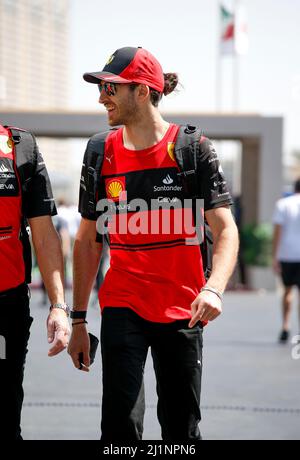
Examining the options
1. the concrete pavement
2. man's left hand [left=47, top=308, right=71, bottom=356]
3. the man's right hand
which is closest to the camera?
man's left hand [left=47, top=308, right=71, bottom=356]

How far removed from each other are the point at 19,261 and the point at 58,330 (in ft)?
1.10

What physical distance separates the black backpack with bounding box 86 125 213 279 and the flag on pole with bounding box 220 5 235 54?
2688 centimetres

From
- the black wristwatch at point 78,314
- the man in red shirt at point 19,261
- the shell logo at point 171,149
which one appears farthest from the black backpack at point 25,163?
the shell logo at point 171,149

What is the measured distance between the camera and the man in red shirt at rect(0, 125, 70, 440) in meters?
3.97

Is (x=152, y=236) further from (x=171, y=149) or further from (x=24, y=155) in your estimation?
(x=24, y=155)

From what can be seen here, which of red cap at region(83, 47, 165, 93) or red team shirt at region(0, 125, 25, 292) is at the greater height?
red cap at region(83, 47, 165, 93)

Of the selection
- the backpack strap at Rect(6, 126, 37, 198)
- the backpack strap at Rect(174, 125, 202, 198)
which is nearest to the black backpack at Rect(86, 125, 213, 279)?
the backpack strap at Rect(174, 125, 202, 198)

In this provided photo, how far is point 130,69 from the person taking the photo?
415cm

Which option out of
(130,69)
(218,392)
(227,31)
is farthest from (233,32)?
(130,69)

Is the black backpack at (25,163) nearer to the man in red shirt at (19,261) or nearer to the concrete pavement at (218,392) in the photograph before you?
the man in red shirt at (19,261)

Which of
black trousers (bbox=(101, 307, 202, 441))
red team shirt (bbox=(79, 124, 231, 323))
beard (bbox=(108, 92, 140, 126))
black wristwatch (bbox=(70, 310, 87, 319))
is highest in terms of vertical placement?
beard (bbox=(108, 92, 140, 126))

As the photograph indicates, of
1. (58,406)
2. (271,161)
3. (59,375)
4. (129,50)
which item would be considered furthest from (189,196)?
(271,161)

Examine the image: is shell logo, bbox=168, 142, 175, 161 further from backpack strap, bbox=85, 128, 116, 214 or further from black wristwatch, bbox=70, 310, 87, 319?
black wristwatch, bbox=70, 310, 87, 319

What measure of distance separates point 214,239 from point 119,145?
566 millimetres
